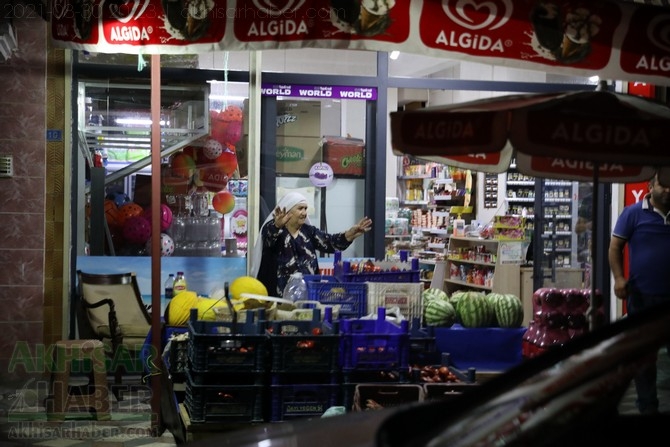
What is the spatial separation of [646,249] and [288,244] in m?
3.09

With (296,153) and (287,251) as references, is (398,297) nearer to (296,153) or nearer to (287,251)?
(287,251)

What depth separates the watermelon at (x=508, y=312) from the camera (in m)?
6.25

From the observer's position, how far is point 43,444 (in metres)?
6.15

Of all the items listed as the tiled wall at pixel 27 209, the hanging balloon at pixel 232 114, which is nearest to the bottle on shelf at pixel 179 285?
the tiled wall at pixel 27 209

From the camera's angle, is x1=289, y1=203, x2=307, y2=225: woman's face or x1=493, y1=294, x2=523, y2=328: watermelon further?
x1=289, y1=203, x2=307, y2=225: woman's face

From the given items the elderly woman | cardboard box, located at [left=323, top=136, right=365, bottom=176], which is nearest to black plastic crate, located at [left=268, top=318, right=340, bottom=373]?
the elderly woman

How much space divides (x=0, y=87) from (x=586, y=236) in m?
7.06

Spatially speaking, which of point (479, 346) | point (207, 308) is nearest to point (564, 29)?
point (479, 346)

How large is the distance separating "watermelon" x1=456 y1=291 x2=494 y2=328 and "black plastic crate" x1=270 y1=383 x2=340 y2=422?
1575 mm

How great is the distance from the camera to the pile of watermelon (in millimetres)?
6211

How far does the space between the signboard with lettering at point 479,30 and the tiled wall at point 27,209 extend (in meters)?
3.08

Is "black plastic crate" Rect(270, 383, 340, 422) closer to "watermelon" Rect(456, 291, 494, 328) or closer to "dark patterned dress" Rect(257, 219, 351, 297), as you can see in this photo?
"watermelon" Rect(456, 291, 494, 328)

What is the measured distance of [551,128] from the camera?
4.35 m

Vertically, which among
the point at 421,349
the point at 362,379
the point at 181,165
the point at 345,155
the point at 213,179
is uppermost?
the point at 345,155
